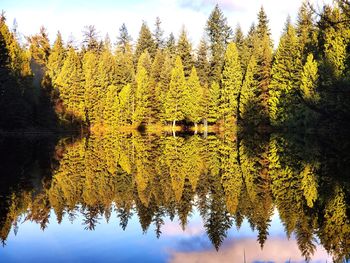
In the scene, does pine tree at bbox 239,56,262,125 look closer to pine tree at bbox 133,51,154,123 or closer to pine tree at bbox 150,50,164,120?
pine tree at bbox 150,50,164,120

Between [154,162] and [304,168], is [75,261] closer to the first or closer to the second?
[304,168]

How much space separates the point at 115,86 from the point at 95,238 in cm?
6004

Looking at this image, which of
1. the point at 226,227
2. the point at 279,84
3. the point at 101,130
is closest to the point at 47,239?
the point at 226,227

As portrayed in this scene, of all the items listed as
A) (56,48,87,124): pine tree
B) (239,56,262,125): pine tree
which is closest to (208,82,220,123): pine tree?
(239,56,262,125): pine tree

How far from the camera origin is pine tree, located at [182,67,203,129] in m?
65.8

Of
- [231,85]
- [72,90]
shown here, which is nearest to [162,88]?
[231,85]

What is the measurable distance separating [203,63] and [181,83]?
10218 millimetres

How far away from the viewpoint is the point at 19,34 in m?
83.1

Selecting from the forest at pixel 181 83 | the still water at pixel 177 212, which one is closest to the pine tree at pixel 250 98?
the forest at pixel 181 83

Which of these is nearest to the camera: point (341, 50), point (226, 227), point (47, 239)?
point (47, 239)

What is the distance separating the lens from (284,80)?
182 feet

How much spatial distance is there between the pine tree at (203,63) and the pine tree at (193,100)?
5893 mm

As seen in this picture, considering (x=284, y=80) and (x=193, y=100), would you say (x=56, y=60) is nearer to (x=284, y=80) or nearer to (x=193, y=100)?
(x=193, y=100)

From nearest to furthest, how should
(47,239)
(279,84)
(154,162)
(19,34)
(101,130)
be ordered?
(47,239) → (154,162) → (279,84) → (101,130) → (19,34)
